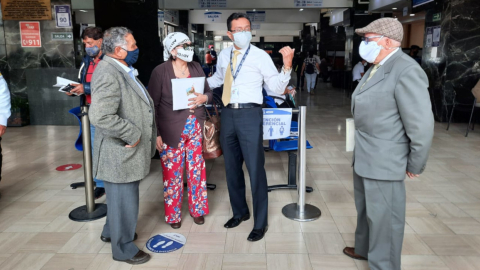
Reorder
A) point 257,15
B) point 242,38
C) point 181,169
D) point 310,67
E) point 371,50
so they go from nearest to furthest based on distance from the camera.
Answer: point 371,50
point 242,38
point 181,169
point 310,67
point 257,15

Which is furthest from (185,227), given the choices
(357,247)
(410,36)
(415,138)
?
(410,36)

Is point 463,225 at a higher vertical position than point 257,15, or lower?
lower

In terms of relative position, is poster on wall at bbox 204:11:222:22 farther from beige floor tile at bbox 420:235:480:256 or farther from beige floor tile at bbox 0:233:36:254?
beige floor tile at bbox 420:235:480:256

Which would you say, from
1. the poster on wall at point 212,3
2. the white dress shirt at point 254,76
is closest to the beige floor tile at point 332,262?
the white dress shirt at point 254,76

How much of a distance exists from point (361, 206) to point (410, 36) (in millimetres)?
21270

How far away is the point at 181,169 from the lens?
2969mm

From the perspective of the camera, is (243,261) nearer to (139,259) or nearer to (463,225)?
(139,259)

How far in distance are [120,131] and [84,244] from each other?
1.13 metres

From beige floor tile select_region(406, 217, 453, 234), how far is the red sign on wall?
7179 millimetres

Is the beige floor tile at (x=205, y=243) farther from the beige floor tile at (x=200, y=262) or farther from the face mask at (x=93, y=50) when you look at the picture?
the face mask at (x=93, y=50)

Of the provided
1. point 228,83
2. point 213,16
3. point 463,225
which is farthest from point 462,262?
point 213,16

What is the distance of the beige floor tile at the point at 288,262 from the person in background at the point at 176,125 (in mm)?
851

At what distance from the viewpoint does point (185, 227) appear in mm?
3082

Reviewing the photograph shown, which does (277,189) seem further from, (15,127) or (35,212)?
(15,127)
